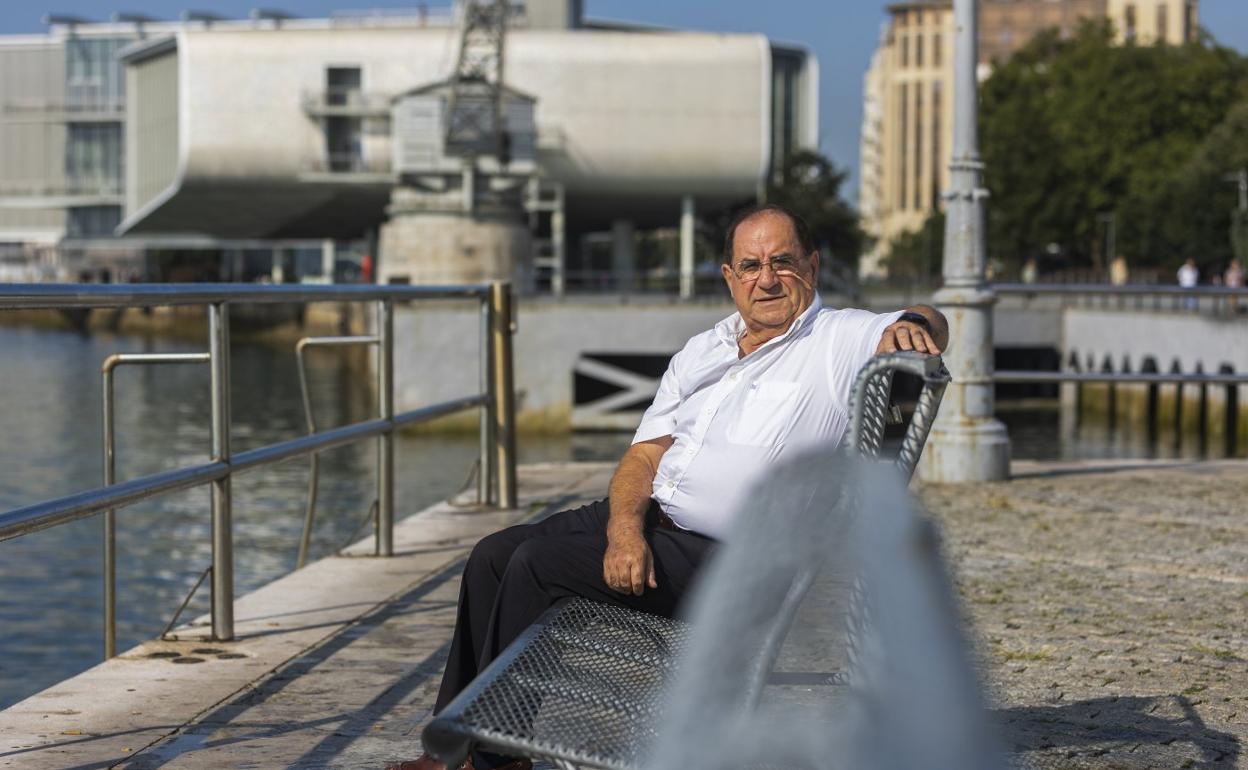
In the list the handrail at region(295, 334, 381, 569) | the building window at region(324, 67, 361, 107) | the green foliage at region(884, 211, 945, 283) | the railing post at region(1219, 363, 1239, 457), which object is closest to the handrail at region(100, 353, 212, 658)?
the handrail at region(295, 334, 381, 569)

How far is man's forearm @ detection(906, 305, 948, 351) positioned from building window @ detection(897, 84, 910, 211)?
174297 millimetres

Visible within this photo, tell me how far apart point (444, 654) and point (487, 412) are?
396cm

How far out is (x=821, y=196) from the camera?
81.2 m

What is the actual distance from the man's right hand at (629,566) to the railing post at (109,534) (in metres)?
2.67

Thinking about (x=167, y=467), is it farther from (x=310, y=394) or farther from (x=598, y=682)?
(x=598, y=682)

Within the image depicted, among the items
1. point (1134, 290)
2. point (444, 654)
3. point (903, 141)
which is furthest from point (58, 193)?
point (444, 654)

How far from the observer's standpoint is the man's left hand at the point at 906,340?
340 centimetres

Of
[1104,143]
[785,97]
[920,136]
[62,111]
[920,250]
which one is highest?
[920,136]

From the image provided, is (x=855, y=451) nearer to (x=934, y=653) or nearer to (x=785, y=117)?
(x=934, y=653)

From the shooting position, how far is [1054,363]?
186ft

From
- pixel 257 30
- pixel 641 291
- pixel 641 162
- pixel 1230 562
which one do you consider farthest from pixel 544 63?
pixel 1230 562

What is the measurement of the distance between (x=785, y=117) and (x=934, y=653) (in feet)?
320

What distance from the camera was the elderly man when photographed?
3.79 m

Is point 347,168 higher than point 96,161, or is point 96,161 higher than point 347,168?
point 96,161
